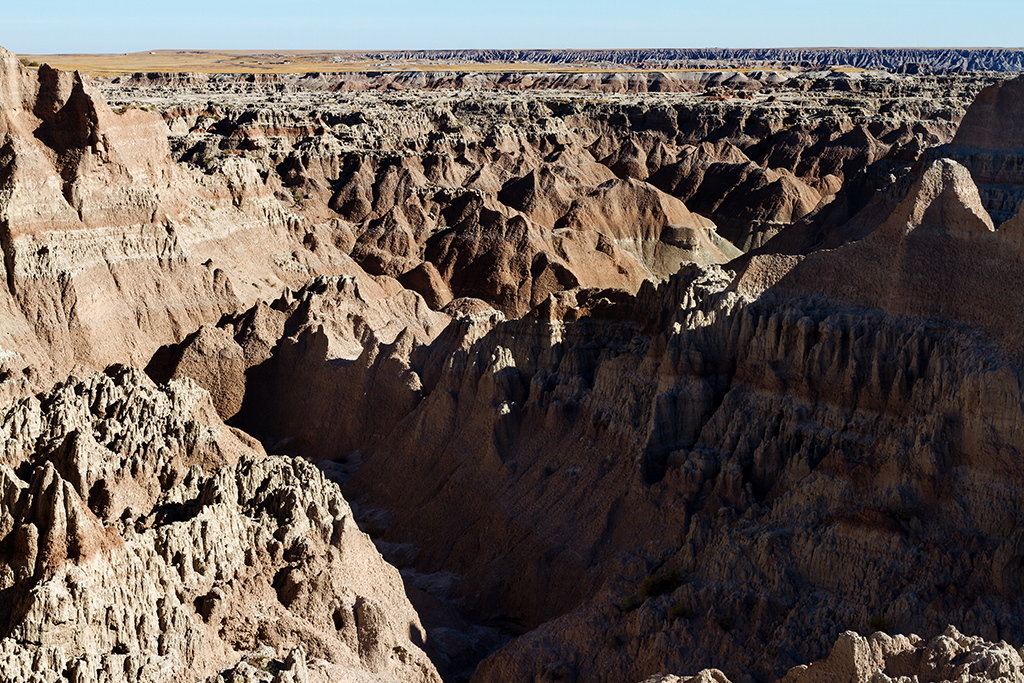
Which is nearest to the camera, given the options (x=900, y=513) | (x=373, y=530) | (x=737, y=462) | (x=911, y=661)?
(x=911, y=661)

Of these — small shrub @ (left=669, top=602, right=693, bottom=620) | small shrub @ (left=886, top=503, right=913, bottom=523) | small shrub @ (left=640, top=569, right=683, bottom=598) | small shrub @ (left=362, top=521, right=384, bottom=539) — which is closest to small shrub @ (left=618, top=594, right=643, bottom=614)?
small shrub @ (left=640, top=569, right=683, bottom=598)

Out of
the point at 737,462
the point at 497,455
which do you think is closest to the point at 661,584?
the point at 737,462

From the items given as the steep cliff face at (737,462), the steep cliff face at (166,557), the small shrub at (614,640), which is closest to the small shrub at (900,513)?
the steep cliff face at (737,462)

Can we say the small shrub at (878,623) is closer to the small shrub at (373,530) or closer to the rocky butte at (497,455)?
the rocky butte at (497,455)

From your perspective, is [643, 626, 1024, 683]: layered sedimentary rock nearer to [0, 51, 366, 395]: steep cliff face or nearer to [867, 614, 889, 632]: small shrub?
[867, 614, 889, 632]: small shrub

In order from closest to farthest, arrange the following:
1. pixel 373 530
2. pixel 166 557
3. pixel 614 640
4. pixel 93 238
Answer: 1. pixel 166 557
2. pixel 614 640
3. pixel 373 530
4. pixel 93 238

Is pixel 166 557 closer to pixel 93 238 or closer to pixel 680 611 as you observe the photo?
pixel 680 611
